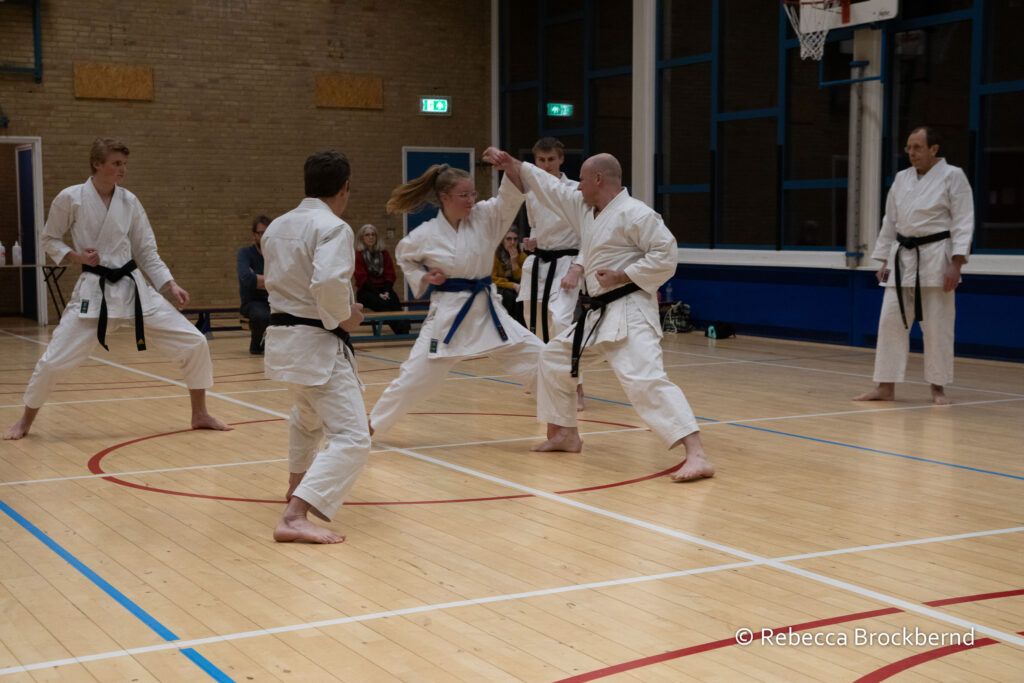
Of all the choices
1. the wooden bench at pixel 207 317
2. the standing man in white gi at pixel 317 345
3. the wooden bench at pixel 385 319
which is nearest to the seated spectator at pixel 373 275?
the wooden bench at pixel 385 319

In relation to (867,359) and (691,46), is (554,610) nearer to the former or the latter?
(867,359)

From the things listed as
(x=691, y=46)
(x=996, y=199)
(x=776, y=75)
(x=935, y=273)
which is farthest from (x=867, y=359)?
(x=691, y=46)

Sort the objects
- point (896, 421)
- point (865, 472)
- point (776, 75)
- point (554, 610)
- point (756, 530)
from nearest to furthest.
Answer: point (554, 610) → point (756, 530) → point (865, 472) → point (896, 421) → point (776, 75)

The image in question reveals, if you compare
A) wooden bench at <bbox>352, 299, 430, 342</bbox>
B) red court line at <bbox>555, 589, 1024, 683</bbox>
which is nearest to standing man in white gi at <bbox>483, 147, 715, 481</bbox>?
red court line at <bbox>555, 589, 1024, 683</bbox>

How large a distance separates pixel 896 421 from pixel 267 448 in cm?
378

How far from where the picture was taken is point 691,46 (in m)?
13.5

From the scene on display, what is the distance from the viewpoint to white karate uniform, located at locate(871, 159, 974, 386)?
7441 mm

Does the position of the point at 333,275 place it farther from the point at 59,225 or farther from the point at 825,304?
the point at 825,304

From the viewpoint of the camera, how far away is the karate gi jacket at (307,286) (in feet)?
13.3

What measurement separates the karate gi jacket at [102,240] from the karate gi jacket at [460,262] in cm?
143

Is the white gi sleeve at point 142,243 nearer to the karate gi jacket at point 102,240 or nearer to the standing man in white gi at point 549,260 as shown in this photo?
the karate gi jacket at point 102,240

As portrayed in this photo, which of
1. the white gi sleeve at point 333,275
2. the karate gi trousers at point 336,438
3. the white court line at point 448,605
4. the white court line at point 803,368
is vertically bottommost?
the white court line at point 448,605

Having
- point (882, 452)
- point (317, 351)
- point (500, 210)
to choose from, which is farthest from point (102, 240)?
point (882, 452)

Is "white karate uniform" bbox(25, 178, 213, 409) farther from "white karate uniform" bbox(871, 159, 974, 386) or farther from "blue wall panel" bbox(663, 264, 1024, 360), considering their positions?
"blue wall panel" bbox(663, 264, 1024, 360)
